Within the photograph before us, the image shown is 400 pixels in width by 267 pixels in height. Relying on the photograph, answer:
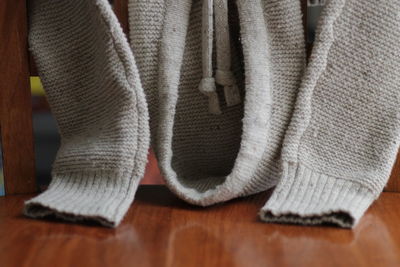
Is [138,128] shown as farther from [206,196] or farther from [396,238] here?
[396,238]

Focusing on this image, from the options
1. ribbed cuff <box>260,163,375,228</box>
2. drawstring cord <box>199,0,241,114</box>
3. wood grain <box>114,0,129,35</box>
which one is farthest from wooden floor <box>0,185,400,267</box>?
wood grain <box>114,0,129,35</box>

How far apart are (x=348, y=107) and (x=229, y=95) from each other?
0.52 feet

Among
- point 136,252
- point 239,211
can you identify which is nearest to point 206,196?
point 239,211

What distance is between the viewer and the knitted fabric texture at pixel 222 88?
818 millimetres

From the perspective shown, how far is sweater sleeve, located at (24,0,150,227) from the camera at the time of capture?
80 cm

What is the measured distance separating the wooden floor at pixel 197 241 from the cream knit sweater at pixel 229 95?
32mm

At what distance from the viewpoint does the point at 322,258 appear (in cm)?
65

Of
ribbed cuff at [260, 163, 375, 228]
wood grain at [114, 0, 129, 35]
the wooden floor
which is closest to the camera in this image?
the wooden floor

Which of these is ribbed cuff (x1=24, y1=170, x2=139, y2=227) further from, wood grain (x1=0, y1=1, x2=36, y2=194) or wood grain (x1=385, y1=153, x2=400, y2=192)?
wood grain (x1=385, y1=153, x2=400, y2=192)

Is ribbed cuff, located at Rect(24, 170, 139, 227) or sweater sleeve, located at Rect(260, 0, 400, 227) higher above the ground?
sweater sleeve, located at Rect(260, 0, 400, 227)

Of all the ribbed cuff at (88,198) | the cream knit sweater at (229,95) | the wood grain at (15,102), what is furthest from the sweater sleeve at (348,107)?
the wood grain at (15,102)

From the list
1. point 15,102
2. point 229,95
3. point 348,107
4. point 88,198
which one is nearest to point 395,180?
point 348,107

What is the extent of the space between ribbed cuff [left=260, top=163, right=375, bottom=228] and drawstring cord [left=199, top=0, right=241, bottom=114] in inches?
4.9

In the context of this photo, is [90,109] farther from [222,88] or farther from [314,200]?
[314,200]
